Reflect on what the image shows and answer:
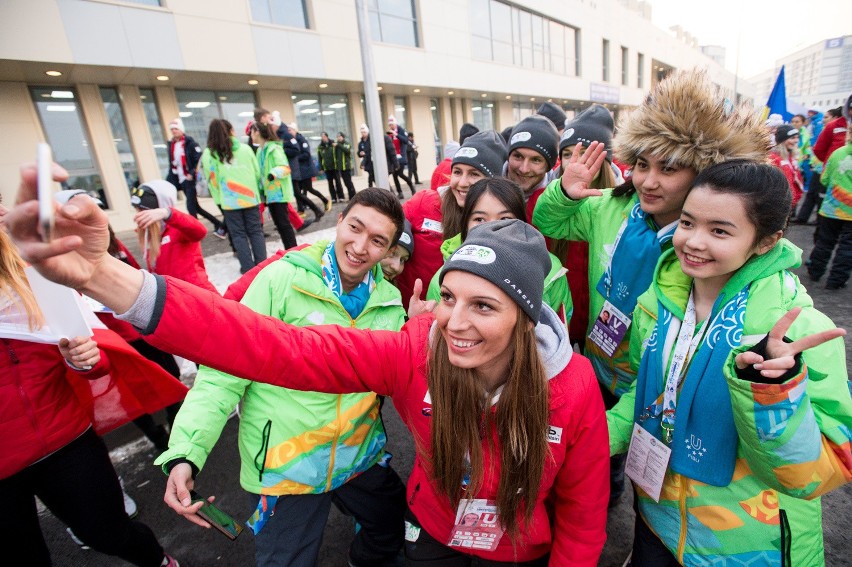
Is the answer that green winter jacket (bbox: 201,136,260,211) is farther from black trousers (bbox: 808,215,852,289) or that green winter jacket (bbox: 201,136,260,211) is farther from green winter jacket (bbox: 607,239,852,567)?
black trousers (bbox: 808,215,852,289)

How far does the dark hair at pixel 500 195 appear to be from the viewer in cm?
215

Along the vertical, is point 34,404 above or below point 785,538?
above

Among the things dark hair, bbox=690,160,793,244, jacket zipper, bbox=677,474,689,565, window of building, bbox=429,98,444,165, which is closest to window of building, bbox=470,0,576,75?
window of building, bbox=429,98,444,165

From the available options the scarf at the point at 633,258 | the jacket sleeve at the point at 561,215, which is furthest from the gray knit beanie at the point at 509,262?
the jacket sleeve at the point at 561,215

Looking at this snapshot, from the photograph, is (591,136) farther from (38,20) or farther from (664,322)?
(38,20)

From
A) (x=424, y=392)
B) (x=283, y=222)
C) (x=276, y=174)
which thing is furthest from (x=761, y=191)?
(x=283, y=222)

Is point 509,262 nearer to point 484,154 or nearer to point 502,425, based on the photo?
point 502,425

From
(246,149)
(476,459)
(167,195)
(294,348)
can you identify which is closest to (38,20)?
(246,149)

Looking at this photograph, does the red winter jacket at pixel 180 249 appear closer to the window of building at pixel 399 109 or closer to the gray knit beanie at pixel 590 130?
the gray knit beanie at pixel 590 130

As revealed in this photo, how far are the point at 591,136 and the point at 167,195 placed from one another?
340 cm

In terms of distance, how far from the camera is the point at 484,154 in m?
2.91

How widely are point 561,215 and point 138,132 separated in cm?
1335

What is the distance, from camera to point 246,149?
19.7 ft

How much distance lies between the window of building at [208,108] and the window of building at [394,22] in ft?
17.5
